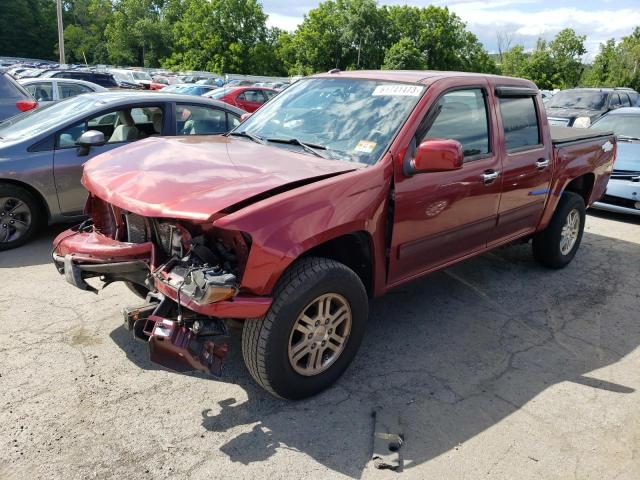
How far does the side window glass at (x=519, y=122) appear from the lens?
4.32m

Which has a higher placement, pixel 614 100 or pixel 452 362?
pixel 614 100

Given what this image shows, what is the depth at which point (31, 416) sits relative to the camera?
9.55 ft

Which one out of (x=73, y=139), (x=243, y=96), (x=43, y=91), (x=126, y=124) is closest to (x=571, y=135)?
(x=126, y=124)

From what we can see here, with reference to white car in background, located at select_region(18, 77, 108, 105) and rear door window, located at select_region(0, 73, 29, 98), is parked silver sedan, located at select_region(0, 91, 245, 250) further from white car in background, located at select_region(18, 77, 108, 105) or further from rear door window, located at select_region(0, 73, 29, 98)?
white car in background, located at select_region(18, 77, 108, 105)

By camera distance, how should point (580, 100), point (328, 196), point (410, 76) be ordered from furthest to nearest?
point (580, 100), point (410, 76), point (328, 196)

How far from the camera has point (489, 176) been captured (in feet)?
13.1

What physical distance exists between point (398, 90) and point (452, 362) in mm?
1961

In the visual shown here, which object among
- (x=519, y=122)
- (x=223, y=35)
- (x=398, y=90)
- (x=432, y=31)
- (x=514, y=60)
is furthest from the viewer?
(x=432, y=31)

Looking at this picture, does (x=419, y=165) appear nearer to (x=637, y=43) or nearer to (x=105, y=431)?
(x=105, y=431)

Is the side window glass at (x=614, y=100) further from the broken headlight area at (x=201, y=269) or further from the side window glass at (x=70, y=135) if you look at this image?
the broken headlight area at (x=201, y=269)

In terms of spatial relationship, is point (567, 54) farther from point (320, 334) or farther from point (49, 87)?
point (320, 334)

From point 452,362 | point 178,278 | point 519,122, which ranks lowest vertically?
point 452,362

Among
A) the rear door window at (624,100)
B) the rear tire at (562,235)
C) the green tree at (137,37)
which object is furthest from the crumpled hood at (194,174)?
the green tree at (137,37)

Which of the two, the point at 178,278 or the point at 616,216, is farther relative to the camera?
the point at 616,216
